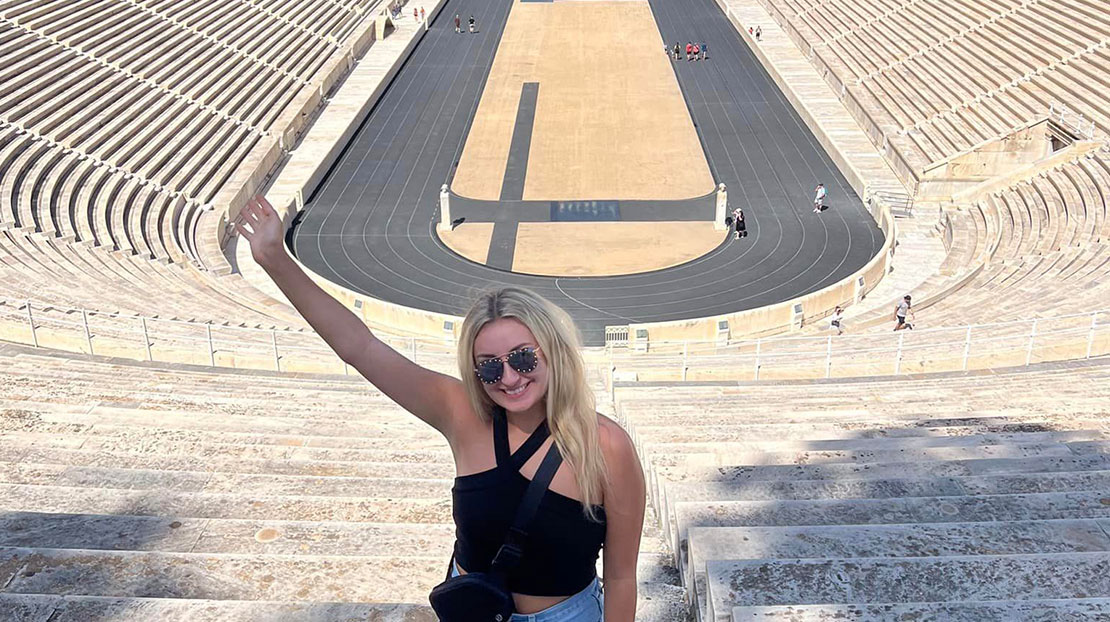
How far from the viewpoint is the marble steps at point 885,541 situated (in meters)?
4.43

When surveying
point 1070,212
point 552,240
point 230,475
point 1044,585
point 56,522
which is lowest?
point 552,240

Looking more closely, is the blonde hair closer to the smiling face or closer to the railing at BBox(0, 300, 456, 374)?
the smiling face

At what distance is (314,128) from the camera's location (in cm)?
2988

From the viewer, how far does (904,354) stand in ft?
42.3

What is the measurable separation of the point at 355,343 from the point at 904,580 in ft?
7.40

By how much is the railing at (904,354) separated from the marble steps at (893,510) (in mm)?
6739

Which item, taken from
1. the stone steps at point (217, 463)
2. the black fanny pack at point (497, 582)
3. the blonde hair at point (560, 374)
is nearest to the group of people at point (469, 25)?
the stone steps at point (217, 463)

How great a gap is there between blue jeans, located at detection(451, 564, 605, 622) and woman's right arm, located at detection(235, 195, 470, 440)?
610 mm

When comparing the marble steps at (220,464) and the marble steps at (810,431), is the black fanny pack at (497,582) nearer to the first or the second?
the marble steps at (220,464)

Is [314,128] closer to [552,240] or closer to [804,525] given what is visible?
[552,240]

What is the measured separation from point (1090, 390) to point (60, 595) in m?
9.04

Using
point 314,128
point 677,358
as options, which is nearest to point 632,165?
point 314,128

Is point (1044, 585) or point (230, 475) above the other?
point (1044, 585)

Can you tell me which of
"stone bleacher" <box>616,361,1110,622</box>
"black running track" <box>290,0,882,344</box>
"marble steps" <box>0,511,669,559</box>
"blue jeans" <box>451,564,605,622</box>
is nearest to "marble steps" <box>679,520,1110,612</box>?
"stone bleacher" <box>616,361,1110,622</box>
